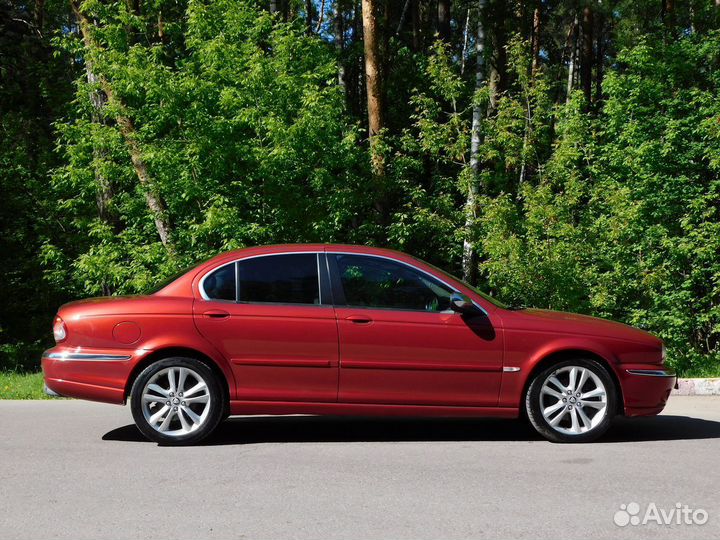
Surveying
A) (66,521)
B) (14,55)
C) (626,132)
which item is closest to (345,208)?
Answer: (626,132)

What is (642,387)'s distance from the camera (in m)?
7.49

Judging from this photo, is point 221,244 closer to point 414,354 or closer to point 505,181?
point 505,181

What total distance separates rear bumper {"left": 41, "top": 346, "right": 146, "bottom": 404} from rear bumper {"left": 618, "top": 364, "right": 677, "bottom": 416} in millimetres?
4137

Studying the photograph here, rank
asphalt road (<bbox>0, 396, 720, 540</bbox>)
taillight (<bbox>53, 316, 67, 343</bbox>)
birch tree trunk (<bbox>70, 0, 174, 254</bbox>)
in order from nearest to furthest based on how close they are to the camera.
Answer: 1. asphalt road (<bbox>0, 396, 720, 540</bbox>)
2. taillight (<bbox>53, 316, 67, 343</bbox>)
3. birch tree trunk (<bbox>70, 0, 174, 254</bbox>)

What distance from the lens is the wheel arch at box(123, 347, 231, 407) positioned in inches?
291

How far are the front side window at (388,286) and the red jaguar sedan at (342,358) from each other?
0.01m

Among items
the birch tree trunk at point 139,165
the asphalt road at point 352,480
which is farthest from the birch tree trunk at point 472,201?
the asphalt road at point 352,480

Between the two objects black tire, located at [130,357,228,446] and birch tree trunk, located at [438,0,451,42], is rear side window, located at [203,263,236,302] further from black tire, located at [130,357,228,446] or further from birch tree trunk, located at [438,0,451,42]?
birch tree trunk, located at [438,0,451,42]

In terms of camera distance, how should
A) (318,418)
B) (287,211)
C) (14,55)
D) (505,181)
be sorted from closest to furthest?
(318,418)
(287,211)
(505,181)
(14,55)

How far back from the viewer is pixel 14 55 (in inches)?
959

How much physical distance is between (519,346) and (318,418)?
2.52m

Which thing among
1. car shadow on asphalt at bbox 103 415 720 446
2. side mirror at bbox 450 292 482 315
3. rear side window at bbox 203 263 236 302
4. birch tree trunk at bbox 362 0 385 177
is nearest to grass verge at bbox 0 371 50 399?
car shadow on asphalt at bbox 103 415 720 446

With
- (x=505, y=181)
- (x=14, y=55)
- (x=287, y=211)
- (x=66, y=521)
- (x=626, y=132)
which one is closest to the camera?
(x=66, y=521)

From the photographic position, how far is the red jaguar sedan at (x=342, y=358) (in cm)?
735
